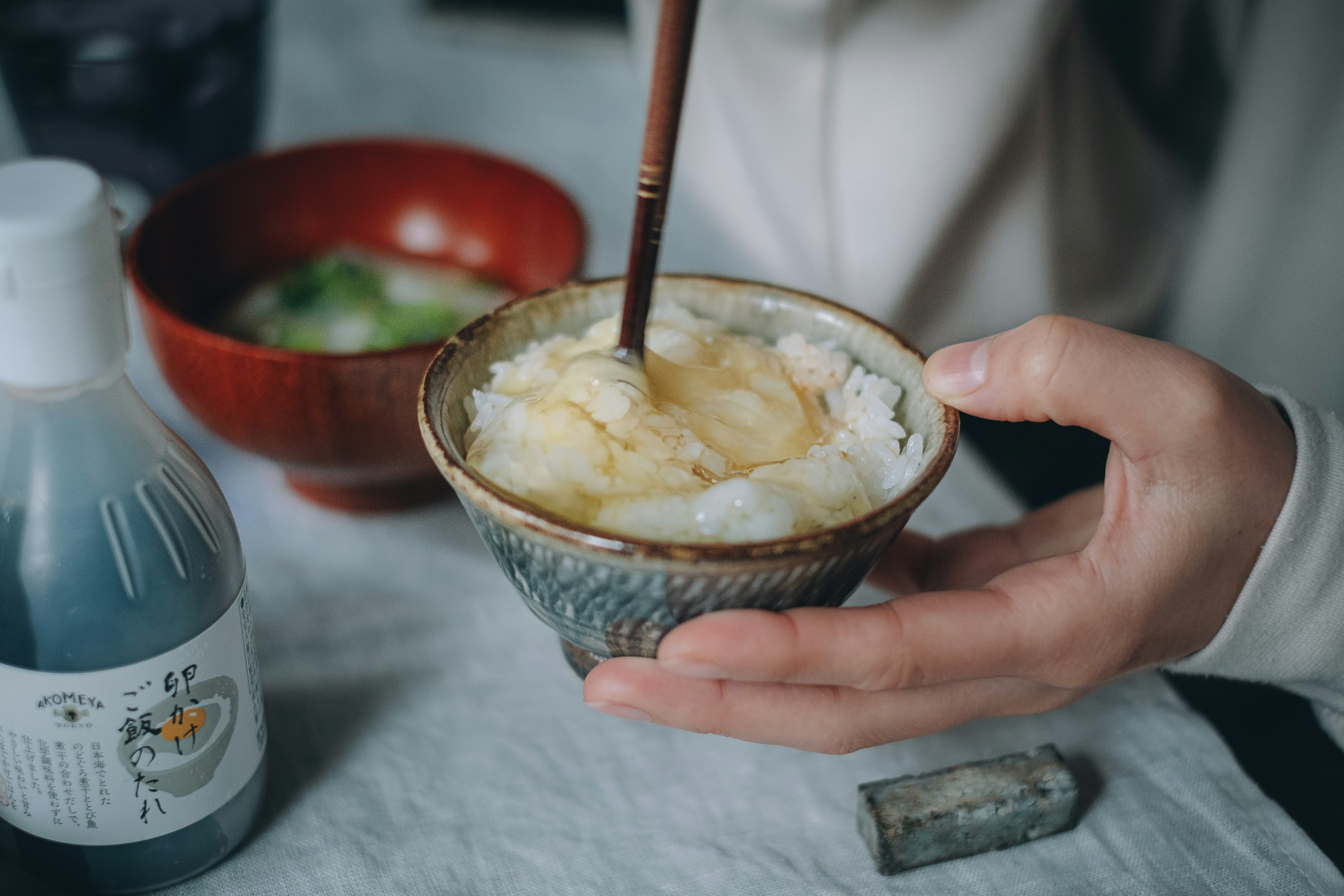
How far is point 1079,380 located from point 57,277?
57 centimetres

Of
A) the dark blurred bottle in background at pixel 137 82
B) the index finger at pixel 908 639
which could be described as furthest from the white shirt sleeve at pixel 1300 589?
the dark blurred bottle in background at pixel 137 82

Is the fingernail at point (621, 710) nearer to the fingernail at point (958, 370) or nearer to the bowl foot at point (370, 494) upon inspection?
the fingernail at point (958, 370)

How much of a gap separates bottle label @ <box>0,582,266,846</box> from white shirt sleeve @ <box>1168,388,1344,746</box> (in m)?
0.67

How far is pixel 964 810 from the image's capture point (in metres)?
0.68

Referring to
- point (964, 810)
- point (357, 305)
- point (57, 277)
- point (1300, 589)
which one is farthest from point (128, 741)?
point (1300, 589)

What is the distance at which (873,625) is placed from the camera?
618 mm

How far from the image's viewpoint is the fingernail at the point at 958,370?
632mm

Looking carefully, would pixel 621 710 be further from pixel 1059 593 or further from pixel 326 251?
pixel 326 251

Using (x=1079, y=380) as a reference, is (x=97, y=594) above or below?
below

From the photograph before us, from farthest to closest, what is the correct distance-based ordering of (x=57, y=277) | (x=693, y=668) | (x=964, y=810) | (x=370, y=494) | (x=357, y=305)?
(x=357, y=305)
(x=370, y=494)
(x=964, y=810)
(x=693, y=668)
(x=57, y=277)

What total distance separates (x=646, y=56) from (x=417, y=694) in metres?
1.15

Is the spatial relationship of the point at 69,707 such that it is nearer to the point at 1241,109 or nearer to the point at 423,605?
the point at 423,605

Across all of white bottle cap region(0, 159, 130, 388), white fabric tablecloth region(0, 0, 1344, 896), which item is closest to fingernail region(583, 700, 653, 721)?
white fabric tablecloth region(0, 0, 1344, 896)

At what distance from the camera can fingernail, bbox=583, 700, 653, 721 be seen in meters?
0.64
